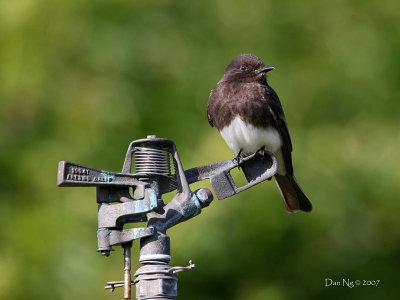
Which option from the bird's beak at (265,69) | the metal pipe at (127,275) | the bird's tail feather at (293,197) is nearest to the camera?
the metal pipe at (127,275)

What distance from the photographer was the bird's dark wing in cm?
477

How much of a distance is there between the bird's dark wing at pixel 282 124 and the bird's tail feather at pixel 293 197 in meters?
0.11

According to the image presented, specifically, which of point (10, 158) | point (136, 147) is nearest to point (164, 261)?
point (136, 147)

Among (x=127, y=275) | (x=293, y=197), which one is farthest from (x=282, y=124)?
(x=127, y=275)

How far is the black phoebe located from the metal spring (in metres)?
2.01

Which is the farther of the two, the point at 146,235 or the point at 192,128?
the point at 192,128

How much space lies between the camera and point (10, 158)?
203 inches

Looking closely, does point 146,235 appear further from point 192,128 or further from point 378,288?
point 378,288

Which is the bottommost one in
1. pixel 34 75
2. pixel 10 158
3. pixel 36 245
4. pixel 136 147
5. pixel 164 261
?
pixel 164 261

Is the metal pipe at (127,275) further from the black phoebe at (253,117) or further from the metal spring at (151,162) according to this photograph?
the black phoebe at (253,117)

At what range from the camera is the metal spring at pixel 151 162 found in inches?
107

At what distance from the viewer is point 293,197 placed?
4723 millimetres

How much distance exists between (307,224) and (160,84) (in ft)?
4.77

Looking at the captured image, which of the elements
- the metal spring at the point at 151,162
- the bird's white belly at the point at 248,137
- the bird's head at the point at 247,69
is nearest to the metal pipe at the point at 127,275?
the metal spring at the point at 151,162
